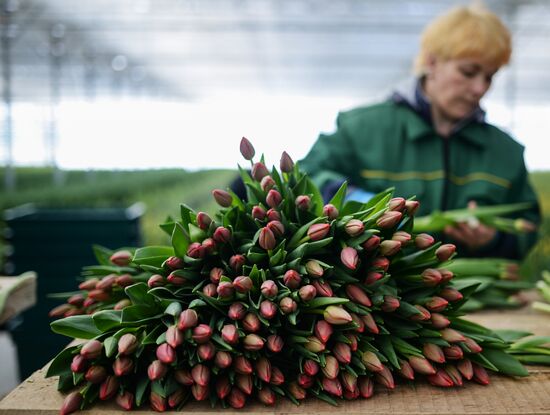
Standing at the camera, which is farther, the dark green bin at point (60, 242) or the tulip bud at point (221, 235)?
the dark green bin at point (60, 242)

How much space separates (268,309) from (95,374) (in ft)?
0.88

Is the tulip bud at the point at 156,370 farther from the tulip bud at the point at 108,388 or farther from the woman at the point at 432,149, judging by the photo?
the woman at the point at 432,149

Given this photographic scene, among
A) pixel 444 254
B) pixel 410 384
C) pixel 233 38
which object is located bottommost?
pixel 410 384

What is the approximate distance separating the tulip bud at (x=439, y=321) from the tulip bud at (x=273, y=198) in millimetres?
314

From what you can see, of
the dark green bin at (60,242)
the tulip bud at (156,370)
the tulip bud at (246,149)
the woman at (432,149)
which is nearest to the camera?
the tulip bud at (156,370)

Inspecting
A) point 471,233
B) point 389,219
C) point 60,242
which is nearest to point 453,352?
point 389,219

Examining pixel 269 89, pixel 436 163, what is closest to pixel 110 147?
pixel 269 89

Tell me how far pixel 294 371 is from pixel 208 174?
12.0 meters

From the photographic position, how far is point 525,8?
1619cm

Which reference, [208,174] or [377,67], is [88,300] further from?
[377,67]

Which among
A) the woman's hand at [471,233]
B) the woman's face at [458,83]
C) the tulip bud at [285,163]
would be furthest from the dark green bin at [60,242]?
the tulip bud at [285,163]

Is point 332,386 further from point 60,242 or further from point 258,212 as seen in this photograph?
point 60,242

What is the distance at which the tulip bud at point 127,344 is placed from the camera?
889mm

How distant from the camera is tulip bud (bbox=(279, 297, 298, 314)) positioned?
914 millimetres
